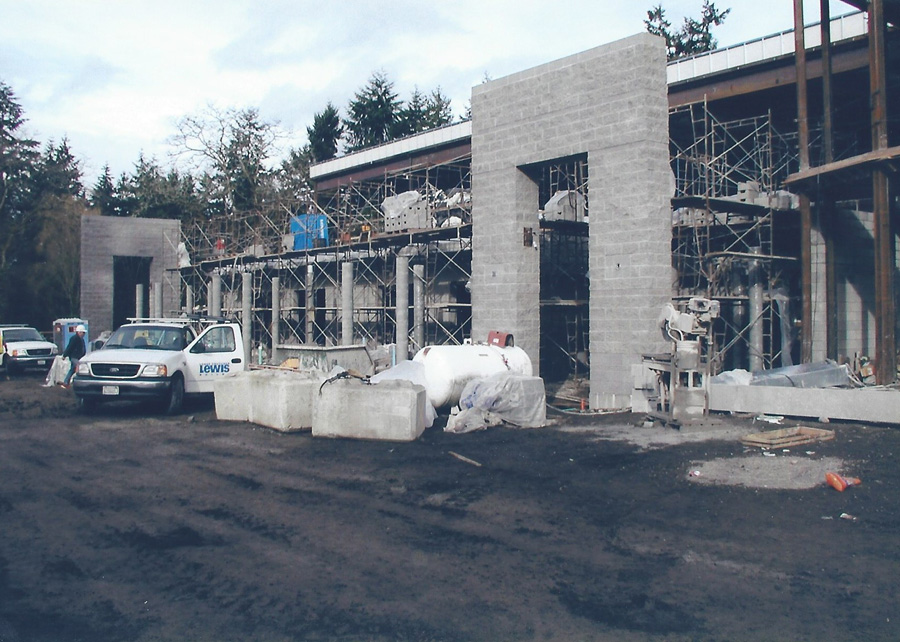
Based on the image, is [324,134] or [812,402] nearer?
[812,402]

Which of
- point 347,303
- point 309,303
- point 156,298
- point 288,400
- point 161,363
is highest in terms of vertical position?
point 156,298

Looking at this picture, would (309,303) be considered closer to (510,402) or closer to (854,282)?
(510,402)

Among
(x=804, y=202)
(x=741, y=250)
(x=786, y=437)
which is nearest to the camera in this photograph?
(x=786, y=437)

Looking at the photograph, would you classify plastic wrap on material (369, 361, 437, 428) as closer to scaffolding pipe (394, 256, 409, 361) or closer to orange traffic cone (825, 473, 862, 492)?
orange traffic cone (825, 473, 862, 492)

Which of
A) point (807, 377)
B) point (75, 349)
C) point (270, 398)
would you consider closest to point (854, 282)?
point (807, 377)

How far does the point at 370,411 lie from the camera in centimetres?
1156

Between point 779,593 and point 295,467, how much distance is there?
6.20 meters

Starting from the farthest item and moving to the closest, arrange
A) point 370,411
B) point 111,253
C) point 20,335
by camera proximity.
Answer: point 111,253, point 20,335, point 370,411

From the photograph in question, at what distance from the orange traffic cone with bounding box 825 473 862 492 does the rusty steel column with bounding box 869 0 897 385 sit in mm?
8482

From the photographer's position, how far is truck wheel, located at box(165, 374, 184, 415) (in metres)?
14.8

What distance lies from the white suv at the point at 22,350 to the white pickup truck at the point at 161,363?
509 inches

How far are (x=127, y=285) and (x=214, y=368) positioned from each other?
30193 mm

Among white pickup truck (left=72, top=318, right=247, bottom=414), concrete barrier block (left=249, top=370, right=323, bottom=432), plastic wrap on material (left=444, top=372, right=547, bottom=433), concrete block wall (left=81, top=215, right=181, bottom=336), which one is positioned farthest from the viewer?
concrete block wall (left=81, top=215, right=181, bottom=336)

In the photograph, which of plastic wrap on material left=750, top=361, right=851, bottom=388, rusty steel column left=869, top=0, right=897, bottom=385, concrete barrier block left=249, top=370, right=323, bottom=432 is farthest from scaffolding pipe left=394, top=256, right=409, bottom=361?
rusty steel column left=869, top=0, right=897, bottom=385
